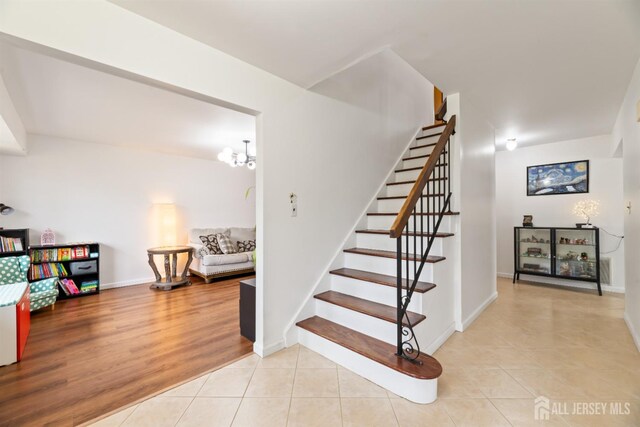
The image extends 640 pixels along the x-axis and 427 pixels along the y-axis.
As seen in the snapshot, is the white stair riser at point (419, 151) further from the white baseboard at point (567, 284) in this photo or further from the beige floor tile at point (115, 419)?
the beige floor tile at point (115, 419)

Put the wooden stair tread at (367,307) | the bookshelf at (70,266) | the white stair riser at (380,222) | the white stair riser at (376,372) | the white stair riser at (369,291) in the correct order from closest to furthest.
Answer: the white stair riser at (376,372)
the wooden stair tread at (367,307)
the white stair riser at (369,291)
the white stair riser at (380,222)
the bookshelf at (70,266)

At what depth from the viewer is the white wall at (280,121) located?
4.69 ft

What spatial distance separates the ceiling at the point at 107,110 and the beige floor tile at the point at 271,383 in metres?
2.73

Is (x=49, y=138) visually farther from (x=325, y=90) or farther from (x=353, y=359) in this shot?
(x=353, y=359)

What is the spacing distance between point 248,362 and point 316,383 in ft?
2.02

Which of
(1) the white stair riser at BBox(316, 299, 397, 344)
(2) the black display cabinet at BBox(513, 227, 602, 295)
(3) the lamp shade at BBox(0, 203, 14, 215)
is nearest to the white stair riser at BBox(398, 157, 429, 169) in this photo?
(1) the white stair riser at BBox(316, 299, 397, 344)

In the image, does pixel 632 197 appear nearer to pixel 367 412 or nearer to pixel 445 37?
pixel 445 37

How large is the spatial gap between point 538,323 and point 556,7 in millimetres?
2880

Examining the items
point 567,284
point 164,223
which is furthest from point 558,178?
point 164,223

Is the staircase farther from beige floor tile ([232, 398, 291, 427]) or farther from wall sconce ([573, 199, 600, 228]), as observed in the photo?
wall sconce ([573, 199, 600, 228])

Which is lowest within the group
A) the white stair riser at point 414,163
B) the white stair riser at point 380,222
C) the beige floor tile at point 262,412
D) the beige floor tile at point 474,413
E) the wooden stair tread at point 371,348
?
the beige floor tile at point 262,412

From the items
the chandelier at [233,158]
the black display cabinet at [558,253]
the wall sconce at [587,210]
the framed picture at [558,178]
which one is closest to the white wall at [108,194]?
the chandelier at [233,158]

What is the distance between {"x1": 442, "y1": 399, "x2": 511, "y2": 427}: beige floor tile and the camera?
1503 mm

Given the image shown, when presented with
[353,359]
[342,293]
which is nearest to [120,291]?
[342,293]
